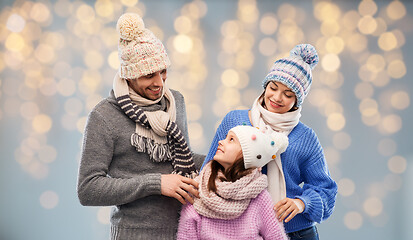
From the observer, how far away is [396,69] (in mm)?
3133

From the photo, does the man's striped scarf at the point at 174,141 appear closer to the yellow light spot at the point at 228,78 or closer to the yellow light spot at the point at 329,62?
the yellow light spot at the point at 228,78

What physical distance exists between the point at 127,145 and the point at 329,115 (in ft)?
6.27

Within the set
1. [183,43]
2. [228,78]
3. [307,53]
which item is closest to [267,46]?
[228,78]

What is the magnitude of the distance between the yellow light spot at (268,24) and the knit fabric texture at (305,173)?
1.53 meters

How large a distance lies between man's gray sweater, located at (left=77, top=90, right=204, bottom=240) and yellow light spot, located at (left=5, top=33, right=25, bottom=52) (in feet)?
5.66

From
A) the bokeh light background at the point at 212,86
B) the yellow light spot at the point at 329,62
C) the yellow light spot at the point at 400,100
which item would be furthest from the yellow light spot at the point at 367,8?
the yellow light spot at the point at 400,100

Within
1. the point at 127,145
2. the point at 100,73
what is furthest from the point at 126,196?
the point at 100,73

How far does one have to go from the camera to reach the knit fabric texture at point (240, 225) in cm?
149

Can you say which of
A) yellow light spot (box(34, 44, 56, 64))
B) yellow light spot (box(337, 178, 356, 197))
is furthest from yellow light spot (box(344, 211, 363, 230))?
yellow light spot (box(34, 44, 56, 64))

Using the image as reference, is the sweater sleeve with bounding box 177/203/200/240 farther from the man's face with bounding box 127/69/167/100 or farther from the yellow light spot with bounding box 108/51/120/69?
the yellow light spot with bounding box 108/51/120/69

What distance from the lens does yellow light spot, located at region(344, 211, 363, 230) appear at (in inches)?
123

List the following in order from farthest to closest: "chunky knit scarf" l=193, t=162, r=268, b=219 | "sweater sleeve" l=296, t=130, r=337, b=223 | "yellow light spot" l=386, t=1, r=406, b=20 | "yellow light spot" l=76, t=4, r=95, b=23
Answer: "yellow light spot" l=386, t=1, r=406, b=20 < "yellow light spot" l=76, t=4, r=95, b=23 < "sweater sleeve" l=296, t=130, r=337, b=223 < "chunky knit scarf" l=193, t=162, r=268, b=219

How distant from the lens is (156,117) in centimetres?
→ 158

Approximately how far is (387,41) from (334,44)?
0.36 m
